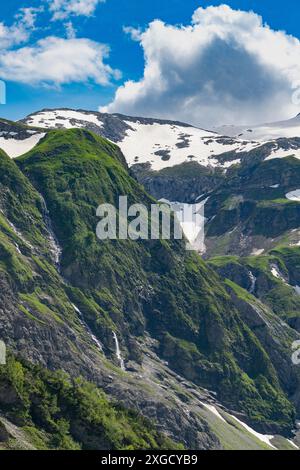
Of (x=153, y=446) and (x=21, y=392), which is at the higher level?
(x=21, y=392)

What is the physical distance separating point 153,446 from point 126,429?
7.59m

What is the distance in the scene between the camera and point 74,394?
170875mm
